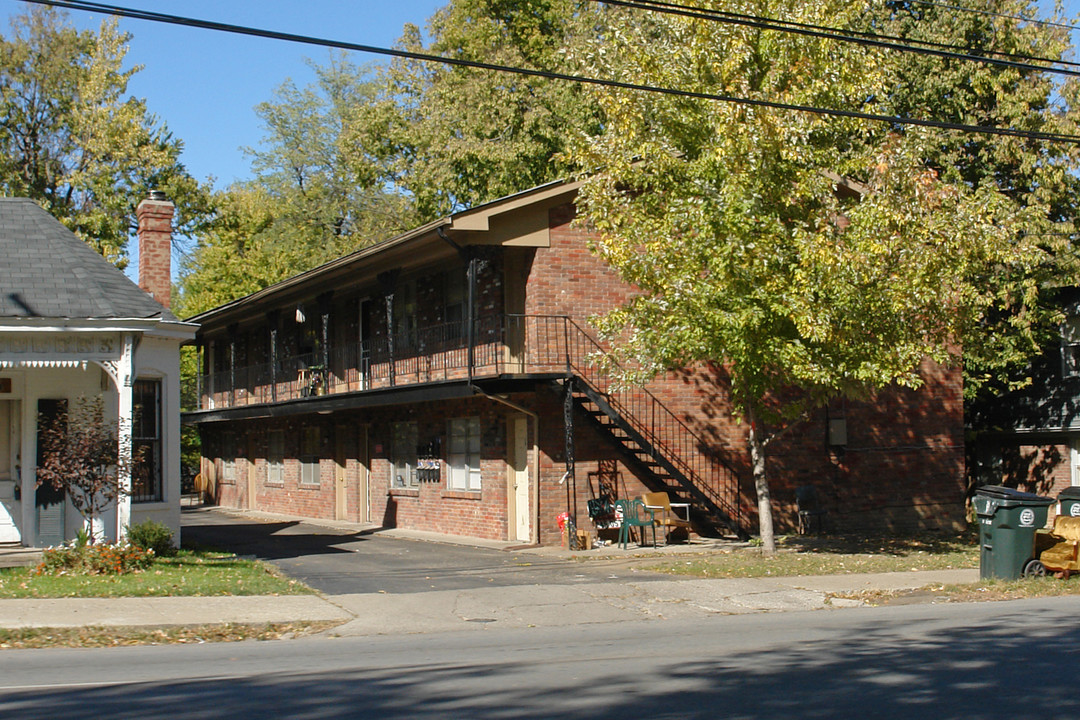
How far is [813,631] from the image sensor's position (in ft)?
35.3

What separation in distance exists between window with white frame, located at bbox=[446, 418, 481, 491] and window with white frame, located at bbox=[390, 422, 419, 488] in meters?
1.75

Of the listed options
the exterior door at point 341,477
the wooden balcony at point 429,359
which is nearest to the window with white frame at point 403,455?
the wooden balcony at point 429,359

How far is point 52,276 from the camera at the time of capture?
55.5 feet

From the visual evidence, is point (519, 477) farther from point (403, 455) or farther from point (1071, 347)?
point (1071, 347)

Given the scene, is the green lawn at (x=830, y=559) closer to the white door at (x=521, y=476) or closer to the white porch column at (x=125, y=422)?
the white door at (x=521, y=476)

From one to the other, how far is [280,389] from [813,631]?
2302 cm

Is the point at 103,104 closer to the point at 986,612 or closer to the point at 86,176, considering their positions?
the point at 86,176

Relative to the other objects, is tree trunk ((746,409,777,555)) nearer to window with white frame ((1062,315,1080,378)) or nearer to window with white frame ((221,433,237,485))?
window with white frame ((1062,315,1080,378))

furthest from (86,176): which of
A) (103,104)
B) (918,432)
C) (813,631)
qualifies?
(813,631)

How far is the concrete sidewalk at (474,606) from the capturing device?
11.6 meters

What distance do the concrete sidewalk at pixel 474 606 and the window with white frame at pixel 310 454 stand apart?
16.3 meters

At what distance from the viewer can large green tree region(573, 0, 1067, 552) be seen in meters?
16.0

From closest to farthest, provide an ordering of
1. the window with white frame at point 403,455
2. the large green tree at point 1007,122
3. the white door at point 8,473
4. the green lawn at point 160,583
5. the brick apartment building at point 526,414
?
1. the green lawn at point 160,583
2. the white door at point 8,473
3. the brick apartment building at point 526,414
4. the window with white frame at point 403,455
5. the large green tree at point 1007,122

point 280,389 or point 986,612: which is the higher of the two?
point 280,389
